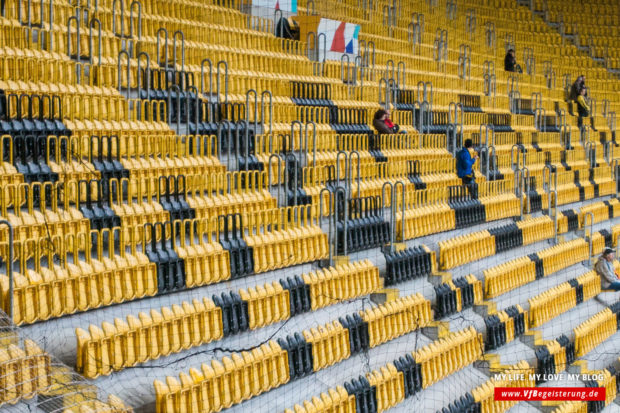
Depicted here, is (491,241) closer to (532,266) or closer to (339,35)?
(532,266)

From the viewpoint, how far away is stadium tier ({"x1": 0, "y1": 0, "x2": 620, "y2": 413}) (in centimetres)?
428

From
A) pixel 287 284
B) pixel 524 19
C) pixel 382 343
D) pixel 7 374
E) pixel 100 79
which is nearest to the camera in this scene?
pixel 7 374

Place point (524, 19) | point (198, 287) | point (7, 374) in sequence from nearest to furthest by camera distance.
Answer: point (7, 374), point (198, 287), point (524, 19)

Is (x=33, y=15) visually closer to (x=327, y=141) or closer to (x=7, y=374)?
(x=327, y=141)

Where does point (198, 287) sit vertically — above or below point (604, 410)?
above

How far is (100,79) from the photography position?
6.38 meters

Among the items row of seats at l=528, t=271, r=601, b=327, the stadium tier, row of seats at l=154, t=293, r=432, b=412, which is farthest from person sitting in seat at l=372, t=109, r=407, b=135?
row of seats at l=154, t=293, r=432, b=412

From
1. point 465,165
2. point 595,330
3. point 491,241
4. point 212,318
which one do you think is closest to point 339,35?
point 465,165

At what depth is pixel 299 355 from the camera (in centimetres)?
499

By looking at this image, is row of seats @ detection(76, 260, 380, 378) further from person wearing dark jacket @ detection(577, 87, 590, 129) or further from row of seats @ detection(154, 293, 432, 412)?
person wearing dark jacket @ detection(577, 87, 590, 129)

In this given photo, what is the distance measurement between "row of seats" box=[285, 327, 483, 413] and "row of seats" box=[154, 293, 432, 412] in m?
0.21

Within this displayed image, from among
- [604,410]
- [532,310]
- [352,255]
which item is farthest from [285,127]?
[604,410]

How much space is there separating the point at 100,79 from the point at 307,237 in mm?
2049

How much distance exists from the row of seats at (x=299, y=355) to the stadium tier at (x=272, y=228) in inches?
0.6
